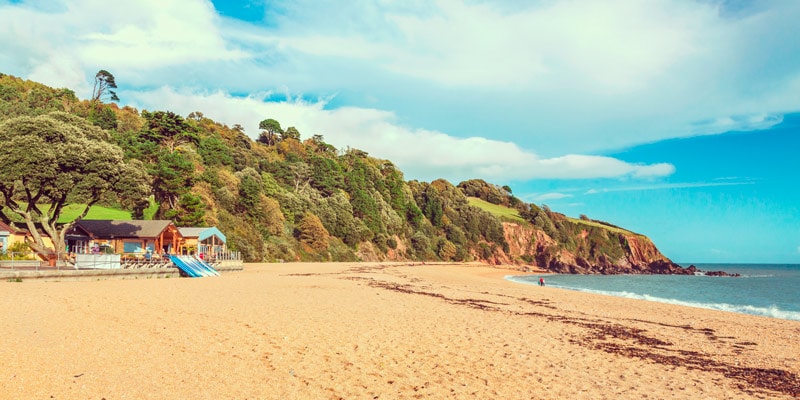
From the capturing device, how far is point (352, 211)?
8175 centimetres

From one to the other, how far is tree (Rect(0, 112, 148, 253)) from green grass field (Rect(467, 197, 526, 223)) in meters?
94.2

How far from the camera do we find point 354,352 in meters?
9.52

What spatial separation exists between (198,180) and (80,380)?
5482 cm

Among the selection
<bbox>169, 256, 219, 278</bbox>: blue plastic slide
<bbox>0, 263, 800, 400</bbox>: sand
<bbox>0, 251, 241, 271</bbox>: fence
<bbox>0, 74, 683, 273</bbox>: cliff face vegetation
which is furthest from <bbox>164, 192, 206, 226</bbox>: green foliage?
<bbox>0, 263, 800, 400</bbox>: sand

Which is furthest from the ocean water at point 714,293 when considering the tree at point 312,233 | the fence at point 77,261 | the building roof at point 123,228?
the building roof at point 123,228

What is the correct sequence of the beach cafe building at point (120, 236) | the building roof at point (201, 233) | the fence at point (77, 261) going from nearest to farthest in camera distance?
1. the fence at point (77, 261)
2. the beach cafe building at point (120, 236)
3. the building roof at point (201, 233)

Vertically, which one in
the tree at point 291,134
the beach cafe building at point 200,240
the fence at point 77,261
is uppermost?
the tree at point 291,134

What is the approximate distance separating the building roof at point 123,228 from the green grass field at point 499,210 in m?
87.8

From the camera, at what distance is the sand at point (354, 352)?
7.17 m

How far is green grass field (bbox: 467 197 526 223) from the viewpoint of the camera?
381 feet

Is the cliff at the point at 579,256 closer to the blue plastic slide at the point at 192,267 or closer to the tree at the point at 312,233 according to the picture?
the tree at the point at 312,233

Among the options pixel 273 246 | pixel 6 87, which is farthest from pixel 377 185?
pixel 6 87

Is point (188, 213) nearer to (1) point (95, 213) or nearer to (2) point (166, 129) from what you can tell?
(1) point (95, 213)

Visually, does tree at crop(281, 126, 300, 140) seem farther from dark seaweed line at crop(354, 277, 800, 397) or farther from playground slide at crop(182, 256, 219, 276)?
dark seaweed line at crop(354, 277, 800, 397)
